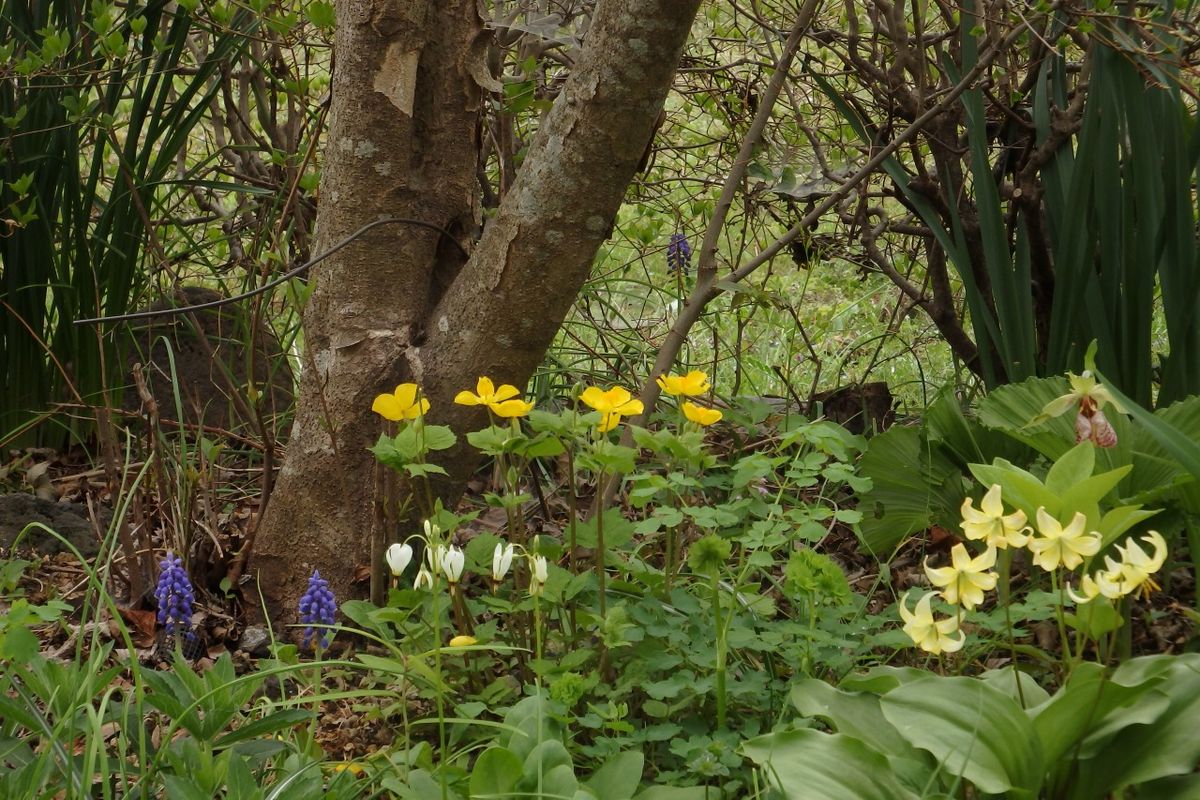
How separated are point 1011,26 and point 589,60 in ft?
3.86

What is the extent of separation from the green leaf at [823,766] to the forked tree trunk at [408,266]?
1.05m

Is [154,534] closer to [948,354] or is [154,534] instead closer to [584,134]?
[584,134]

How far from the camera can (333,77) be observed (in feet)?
7.86

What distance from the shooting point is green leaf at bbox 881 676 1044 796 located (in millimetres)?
1380

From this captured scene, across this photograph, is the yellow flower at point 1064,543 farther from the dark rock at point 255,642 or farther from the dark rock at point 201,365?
the dark rock at point 201,365

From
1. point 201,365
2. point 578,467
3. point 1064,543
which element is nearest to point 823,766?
point 1064,543

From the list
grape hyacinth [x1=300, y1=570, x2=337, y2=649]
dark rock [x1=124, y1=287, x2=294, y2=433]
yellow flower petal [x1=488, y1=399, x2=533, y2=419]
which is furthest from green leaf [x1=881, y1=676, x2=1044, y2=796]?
dark rock [x1=124, y1=287, x2=294, y2=433]

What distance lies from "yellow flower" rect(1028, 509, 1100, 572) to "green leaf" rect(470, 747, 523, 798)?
0.67 metres

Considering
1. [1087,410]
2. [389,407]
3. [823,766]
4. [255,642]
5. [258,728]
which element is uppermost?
[1087,410]

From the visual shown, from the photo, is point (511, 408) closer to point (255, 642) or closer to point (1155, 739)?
point (255, 642)

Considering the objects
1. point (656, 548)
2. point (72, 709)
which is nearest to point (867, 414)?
point (656, 548)

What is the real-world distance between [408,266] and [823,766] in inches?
54.9

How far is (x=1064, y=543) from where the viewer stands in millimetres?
1317

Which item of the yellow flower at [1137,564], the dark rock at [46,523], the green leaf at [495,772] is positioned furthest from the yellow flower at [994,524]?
the dark rock at [46,523]
